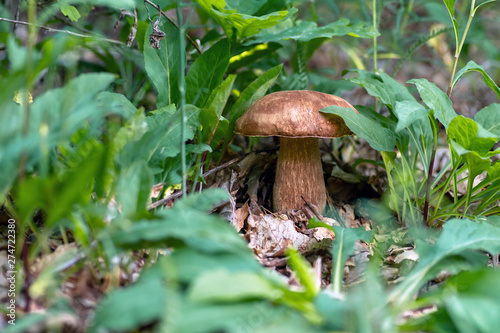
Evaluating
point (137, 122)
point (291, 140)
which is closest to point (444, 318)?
point (137, 122)

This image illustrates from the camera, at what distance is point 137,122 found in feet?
4.82

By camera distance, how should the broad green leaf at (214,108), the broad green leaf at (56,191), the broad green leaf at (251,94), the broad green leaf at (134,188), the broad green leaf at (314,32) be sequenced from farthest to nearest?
1. the broad green leaf at (314,32)
2. the broad green leaf at (251,94)
3. the broad green leaf at (214,108)
4. the broad green leaf at (134,188)
5. the broad green leaf at (56,191)

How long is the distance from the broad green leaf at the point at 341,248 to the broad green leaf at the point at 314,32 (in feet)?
4.23

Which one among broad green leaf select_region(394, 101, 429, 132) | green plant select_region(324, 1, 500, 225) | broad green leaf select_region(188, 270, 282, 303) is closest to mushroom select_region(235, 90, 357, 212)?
green plant select_region(324, 1, 500, 225)

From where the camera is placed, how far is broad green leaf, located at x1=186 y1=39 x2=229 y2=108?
2.21 meters

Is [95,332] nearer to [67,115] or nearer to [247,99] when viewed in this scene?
[67,115]

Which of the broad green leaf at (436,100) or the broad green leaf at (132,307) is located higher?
the broad green leaf at (436,100)

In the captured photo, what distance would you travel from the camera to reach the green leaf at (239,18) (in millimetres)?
2221

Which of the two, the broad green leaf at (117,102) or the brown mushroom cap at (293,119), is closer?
the broad green leaf at (117,102)

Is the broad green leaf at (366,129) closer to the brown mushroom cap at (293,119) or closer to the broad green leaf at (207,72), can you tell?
the brown mushroom cap at (293,119)

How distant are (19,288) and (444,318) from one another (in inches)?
47.3

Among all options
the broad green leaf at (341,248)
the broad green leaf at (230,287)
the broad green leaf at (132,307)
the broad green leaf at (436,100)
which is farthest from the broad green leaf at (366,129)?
the broad green leaf at (132,307)

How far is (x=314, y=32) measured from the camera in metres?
2.50

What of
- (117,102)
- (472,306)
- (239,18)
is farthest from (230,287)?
(239,18)
